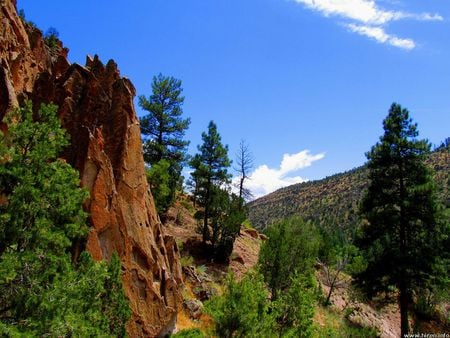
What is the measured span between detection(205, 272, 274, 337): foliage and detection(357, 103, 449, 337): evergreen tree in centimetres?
1300

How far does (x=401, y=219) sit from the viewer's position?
992 inches

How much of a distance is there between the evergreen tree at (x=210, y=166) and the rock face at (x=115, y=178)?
16.2 meters

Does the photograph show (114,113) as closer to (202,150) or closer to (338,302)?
(202,150)

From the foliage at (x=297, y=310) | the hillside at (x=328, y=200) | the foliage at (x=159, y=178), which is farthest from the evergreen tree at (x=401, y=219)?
the hillside at (x=328, y=200)

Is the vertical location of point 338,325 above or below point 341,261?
below

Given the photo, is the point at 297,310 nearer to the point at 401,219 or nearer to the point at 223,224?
the point at 401,219

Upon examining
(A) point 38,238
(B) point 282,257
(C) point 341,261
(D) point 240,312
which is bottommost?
(D) point 240,312

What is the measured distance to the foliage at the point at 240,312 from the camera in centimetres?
1397

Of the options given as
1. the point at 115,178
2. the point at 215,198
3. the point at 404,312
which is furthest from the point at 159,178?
the point at 404,312

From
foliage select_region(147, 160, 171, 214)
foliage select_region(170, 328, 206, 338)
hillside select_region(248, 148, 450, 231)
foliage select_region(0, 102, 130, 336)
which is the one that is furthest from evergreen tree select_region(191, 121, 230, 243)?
hillside select_region(248, 148, 450, 231)

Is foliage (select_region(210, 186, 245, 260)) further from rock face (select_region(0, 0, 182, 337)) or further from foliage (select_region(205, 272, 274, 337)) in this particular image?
foliage (select_region(205, 272, 274, 337))

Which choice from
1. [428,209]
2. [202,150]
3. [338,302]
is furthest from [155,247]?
[338,302]

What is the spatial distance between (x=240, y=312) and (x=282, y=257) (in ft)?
43.9

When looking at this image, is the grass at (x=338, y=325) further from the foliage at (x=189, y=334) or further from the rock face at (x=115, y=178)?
the rock face at (x=115, y=178)
